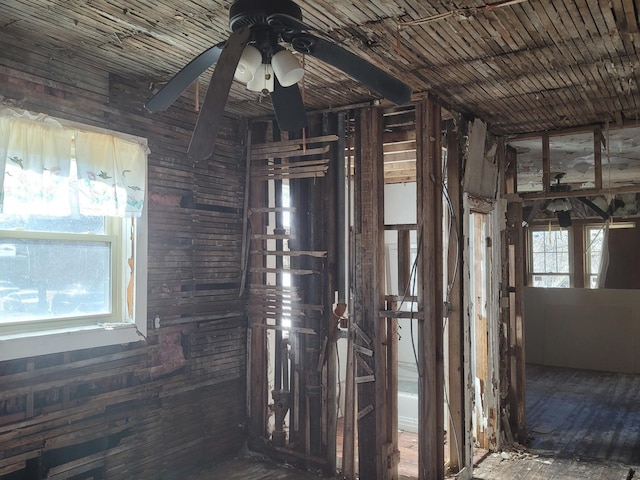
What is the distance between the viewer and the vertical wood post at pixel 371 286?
3633mm

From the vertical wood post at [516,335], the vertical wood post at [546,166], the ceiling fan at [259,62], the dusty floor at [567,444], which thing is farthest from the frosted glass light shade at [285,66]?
the vertical wood post at [516,335]

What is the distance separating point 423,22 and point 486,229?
2.30m

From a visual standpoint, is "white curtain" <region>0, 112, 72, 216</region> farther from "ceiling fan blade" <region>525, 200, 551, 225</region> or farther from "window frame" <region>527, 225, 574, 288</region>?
"window frame" <region>527, 225, 574, 288</region>

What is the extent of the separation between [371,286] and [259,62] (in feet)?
6.84

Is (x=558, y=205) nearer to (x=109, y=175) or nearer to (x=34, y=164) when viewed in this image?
(x=109, y=175)

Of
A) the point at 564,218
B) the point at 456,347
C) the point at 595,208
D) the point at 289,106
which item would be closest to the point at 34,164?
the point at 289,106

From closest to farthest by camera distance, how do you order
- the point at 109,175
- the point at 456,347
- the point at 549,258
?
the point at 109,175
the point at 456,347
the point at 549,258

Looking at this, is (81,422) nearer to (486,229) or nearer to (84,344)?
(84,344)

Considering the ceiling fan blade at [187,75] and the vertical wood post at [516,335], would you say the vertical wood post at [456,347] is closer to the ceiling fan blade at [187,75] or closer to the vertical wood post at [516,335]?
the vertical wood post at [516,335]

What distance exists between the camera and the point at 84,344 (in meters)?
3.02

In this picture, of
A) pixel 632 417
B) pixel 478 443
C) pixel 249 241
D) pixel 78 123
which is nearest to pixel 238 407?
Answer: pixel 249 241

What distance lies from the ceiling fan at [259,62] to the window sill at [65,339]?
1478 mm

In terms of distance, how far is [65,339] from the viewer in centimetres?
293

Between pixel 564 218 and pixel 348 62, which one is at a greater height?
pixel 348 62
